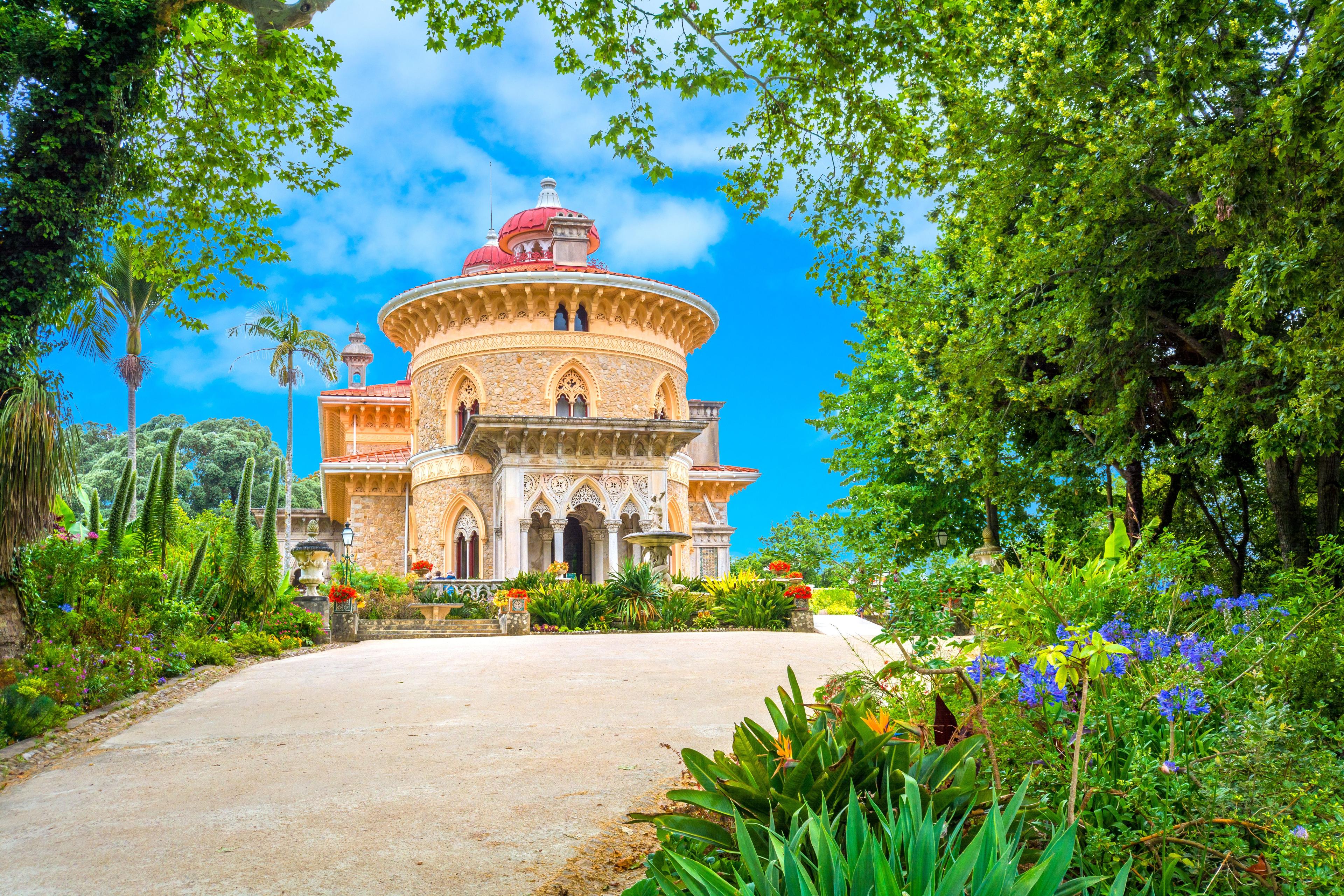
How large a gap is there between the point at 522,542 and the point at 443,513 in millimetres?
4226

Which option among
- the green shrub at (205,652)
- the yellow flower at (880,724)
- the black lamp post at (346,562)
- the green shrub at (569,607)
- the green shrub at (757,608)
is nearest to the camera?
the yellow flower at (880,724)

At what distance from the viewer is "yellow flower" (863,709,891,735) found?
3248mm

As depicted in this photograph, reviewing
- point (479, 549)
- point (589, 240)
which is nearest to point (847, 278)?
point (479, 549)

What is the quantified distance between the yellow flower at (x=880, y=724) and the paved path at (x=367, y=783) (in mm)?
1327

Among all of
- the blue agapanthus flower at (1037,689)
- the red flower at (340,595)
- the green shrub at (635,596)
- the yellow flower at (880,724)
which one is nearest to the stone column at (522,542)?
the green shrub at (635,596)

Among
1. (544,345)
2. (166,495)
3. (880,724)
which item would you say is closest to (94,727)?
(166,495)

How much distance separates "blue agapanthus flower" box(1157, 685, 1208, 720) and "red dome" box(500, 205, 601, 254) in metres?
33.2

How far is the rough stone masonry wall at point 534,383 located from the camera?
28.4 m

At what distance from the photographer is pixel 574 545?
30672mm

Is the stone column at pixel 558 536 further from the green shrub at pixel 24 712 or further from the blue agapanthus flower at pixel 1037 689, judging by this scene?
the blue agapanthus flower at pixel 1037 689

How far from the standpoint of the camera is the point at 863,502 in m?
21.7

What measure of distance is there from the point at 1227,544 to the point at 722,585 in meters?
9.74

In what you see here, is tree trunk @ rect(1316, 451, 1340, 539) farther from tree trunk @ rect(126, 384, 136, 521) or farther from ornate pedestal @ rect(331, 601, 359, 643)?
tree trunk @ rect(126, 384, 136, 521)

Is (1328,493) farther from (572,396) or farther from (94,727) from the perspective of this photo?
(572,396)
